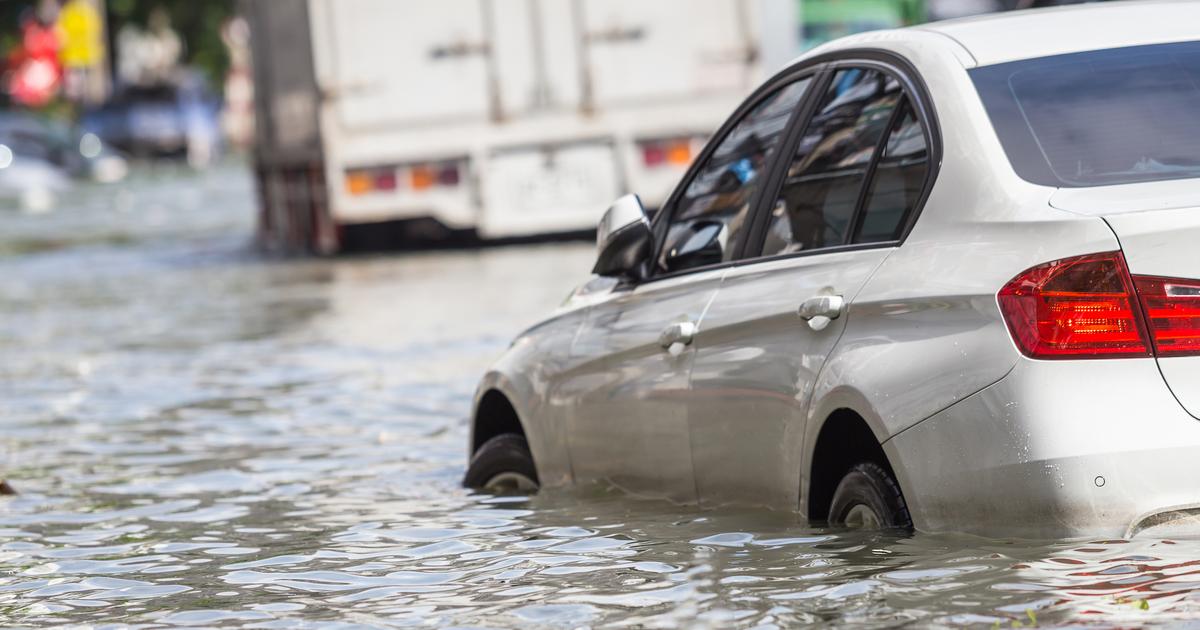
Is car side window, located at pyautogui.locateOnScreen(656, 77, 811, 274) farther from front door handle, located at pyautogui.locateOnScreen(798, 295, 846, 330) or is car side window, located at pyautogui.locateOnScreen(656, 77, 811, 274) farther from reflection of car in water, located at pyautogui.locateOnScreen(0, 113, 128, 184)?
reflection of car in water, located at pyautogui.locateOnScreen(0, 113, 128, 184)

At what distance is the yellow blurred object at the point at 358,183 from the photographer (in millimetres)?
19922

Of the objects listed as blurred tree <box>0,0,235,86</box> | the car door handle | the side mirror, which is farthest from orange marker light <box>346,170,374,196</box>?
blurred tree <box>0,0,235,86</box>

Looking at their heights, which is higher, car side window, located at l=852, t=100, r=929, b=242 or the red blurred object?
the red blurred object

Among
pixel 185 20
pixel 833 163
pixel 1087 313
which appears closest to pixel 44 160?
pixel 185 20

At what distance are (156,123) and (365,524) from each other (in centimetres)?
5873

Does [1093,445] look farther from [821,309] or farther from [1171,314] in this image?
[821,309]

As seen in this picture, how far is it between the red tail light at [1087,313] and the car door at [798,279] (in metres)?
0.60

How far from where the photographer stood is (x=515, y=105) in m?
19.9

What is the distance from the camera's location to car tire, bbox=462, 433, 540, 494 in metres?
7.38

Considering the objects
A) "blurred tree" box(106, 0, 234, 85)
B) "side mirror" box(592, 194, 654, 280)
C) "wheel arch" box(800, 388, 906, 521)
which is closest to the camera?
"wheel arch" box(800, 388, 906, 521)

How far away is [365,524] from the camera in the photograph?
7.38 m

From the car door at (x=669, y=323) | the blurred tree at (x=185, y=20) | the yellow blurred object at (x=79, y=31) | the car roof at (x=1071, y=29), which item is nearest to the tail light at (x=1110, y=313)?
the car roof at (x=1071, y=29)

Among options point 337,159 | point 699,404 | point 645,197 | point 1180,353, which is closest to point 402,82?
point 337,159

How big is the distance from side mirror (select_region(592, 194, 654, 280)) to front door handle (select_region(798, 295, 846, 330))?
947mm
